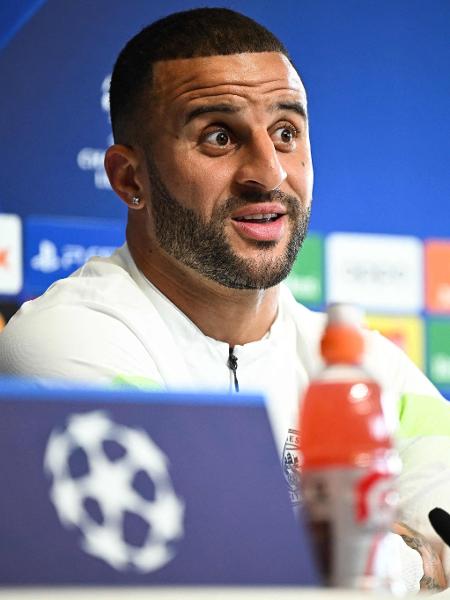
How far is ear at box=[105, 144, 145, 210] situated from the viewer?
6.12 feet

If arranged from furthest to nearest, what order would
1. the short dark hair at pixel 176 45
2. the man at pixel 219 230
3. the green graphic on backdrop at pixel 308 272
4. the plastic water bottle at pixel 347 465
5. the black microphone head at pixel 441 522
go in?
the green graphic on backdrop at pixel 308 272 → the short dark hair at pixel 176 45 → the man at pixel 219 230 → the black microphone head at pixel 441 522 → the plastic water bottle at pixel 347 465

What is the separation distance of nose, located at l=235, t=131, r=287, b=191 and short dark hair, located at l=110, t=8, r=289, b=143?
17cm

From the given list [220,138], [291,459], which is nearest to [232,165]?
[220,138]

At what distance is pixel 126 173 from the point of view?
1882 mm

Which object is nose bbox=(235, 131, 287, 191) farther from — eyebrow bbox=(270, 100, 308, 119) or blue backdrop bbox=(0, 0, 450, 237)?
blue backdrop bbox=(0, 0, 450, 237)

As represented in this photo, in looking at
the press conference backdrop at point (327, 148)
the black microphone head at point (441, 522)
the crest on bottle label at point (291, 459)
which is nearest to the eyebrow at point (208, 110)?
the crest on bottle label at point (291, 459)

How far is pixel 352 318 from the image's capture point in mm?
714

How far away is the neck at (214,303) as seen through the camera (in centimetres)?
175

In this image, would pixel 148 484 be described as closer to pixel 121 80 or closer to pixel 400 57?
pixel 121 80

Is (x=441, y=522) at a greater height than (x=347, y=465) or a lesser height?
lesser

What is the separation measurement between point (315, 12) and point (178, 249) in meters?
1.12

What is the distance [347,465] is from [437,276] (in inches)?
82.4

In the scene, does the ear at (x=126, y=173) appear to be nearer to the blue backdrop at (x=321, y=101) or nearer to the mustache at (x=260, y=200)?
the mustache at (x=260, y=200)

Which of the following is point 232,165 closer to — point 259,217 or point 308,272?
point 259,217
